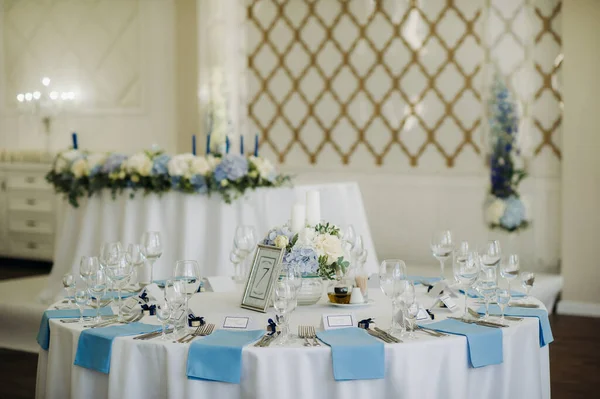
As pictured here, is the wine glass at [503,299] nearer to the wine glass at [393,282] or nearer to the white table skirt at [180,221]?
the wine glass at [393,282]

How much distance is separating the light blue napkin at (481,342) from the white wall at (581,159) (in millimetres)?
2798

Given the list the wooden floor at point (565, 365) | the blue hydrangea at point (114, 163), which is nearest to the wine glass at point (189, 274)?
the wooden floor at point (565, 365)

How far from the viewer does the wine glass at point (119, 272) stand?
74.5 inches

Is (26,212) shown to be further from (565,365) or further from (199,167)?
(565,365)

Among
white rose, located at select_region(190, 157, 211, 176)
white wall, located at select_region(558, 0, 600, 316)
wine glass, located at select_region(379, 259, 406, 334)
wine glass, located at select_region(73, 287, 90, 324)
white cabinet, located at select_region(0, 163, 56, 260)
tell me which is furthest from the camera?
white cabinet, located at select_region(0, 163, 56, 260)

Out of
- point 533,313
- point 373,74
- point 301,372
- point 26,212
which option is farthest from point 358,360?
point 26,212

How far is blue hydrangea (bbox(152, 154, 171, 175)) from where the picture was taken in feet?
11.0

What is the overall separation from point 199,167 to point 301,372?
189 cm

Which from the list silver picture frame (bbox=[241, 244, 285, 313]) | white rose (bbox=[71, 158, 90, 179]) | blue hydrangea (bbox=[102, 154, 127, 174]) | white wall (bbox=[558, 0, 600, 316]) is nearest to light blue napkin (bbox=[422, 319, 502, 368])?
silver picture frame (bbox=[241, 244, 285, 313])

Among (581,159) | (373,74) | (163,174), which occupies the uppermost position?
(373,74)

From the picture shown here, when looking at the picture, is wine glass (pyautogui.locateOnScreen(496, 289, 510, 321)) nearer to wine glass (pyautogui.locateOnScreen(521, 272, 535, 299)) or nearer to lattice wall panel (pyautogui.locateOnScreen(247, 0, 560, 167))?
wine glass (pyautogui.locateOnScreen(521, 272, 535, 299))

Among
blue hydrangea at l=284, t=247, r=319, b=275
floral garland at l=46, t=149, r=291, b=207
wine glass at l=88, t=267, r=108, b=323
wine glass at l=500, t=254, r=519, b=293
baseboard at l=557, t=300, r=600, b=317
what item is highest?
floral garland at l=46, t=149, r=291, b=207

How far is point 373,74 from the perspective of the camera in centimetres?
525

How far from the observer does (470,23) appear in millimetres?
4918
